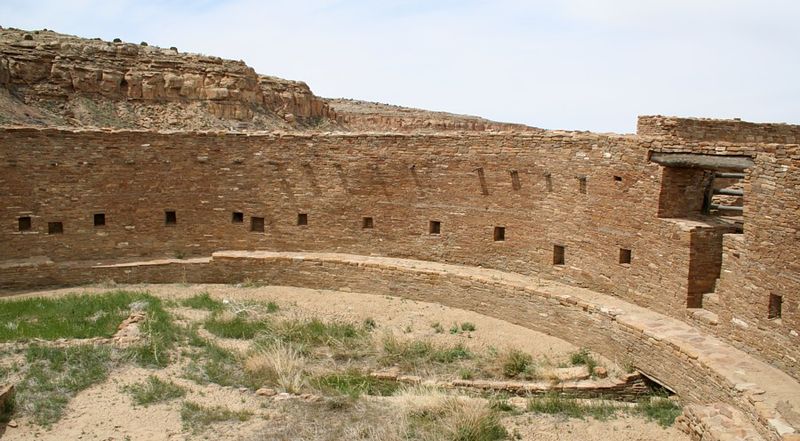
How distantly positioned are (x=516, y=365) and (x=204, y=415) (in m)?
4.84

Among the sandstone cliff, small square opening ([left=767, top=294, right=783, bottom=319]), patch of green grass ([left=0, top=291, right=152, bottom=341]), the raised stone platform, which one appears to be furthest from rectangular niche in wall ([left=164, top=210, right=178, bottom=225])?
small square opening ([left=767, top=294, right=783, bottom=319])

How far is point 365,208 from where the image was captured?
17078 millimetres

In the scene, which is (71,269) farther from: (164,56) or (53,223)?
(164,56)

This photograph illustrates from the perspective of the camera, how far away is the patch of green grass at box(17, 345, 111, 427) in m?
9.38

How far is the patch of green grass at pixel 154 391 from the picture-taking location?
32.2 feet

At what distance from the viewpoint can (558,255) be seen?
15.0 m

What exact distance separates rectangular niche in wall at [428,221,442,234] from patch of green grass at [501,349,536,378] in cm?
522

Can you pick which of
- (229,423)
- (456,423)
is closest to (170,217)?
(229,423)

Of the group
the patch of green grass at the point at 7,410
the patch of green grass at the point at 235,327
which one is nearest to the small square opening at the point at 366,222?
the patch of green grass at the point at 235,327

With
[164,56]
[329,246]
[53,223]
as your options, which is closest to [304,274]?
[329,246]

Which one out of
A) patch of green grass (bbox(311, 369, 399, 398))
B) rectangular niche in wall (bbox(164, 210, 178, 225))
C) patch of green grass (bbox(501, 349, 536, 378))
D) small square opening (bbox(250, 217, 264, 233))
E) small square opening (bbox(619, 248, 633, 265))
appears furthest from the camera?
small square opening (bbox(250, 217, 264, 233))

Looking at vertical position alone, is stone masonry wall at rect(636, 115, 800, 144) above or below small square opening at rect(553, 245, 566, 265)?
above

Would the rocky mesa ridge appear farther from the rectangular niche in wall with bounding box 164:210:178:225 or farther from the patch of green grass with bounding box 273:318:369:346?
the patch of green grass with bounding box 273:318:369:346

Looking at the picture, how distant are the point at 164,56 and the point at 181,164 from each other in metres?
14.1
